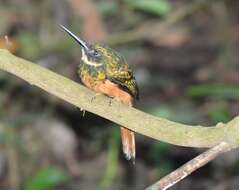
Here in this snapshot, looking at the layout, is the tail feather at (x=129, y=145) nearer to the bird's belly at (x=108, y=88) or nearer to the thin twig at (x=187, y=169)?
the bird's belly at (x=108, y=88)

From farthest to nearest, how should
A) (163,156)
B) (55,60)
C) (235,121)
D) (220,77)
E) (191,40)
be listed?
(191,40), (220,77), (55,60), (163,156), (235,121)

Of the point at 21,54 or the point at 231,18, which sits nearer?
the point at 21,54

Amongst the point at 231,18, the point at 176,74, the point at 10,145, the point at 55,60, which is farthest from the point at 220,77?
the point at 10,145

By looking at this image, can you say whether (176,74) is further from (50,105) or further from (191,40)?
(50,105)

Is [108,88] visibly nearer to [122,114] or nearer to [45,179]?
[122,114]

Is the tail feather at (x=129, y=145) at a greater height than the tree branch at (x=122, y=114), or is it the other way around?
the tail feather at (x=129, y=145)

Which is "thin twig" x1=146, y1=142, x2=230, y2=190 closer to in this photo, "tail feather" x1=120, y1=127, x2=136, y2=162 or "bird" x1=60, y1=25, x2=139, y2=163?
"bird" x1=60, y1=25, x2=139, y2=163

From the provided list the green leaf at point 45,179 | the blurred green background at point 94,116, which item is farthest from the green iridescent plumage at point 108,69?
the blurred green background at point 94,116
